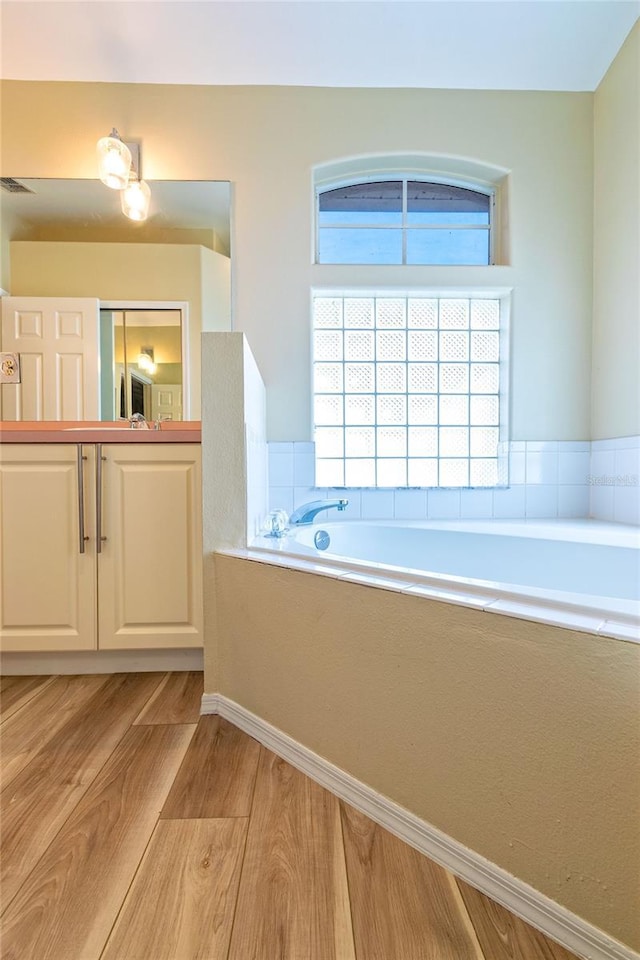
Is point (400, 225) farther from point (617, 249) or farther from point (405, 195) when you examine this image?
A: point (617, 249)

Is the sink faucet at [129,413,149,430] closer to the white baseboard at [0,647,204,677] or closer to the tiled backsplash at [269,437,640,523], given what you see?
the tiled backsplash at [269,437,640,523]

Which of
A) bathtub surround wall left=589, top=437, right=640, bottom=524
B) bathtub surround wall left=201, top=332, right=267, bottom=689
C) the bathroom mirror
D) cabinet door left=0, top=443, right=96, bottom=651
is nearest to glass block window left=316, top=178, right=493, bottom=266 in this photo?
the bathroom mirror

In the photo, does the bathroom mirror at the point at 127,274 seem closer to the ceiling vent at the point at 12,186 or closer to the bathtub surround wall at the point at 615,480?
Answer: the ceiling vent at the point at 12,186

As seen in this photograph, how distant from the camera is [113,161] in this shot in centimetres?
200

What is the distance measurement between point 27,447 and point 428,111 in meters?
2.28

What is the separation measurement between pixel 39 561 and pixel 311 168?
6.71ft

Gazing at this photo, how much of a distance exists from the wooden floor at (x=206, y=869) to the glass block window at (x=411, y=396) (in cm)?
146

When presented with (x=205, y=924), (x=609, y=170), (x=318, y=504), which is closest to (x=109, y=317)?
(x=318, y=504)

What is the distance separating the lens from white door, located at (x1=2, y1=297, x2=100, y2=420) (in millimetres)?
2049

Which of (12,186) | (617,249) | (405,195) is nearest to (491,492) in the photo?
(617,249)

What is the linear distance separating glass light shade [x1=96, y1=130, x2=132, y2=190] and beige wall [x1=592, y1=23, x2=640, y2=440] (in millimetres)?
2143

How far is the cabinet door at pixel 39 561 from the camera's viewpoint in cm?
166

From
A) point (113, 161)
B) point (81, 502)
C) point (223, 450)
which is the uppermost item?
point (113, 161)

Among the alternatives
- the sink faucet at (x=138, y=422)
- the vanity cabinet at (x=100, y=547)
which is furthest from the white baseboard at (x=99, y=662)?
the sink faucet at (x=138, y=422)
